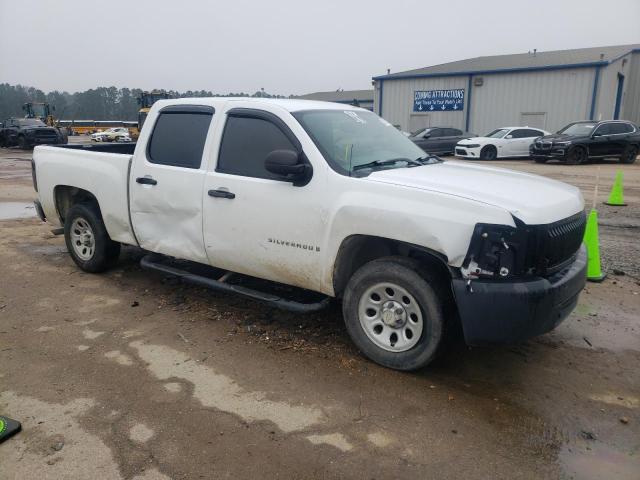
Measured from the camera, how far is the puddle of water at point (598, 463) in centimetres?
271

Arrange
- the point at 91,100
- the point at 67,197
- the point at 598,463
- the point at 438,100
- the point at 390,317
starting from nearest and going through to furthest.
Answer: the point at 598,463, the point at 390,317, the point at 67,197, the point at 438,100, the point at 91,100

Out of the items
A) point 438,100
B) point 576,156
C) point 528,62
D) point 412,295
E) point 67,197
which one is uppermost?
point 528,62

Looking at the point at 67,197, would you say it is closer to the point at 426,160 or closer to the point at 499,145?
the point at 426,160

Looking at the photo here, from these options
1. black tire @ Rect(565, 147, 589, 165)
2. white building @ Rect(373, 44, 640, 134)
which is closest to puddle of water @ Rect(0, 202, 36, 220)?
black tire @ Rect(565, 147, 589, 165)

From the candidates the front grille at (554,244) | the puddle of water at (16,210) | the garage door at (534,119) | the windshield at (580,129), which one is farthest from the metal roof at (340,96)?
the front grille at (554,244)

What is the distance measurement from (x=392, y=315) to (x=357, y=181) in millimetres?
990

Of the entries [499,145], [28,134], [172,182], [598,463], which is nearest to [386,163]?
[172,182]

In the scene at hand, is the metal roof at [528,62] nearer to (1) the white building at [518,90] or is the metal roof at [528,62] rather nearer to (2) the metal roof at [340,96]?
(1) the white building at [518,90]

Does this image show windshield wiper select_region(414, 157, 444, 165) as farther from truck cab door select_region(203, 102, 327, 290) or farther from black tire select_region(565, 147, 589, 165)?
black tire select_region(565, 147, 589, 165)

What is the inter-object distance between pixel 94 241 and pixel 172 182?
170cm

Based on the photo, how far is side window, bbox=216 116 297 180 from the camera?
13.8ft

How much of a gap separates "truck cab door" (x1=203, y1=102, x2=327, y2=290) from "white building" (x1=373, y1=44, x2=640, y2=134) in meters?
25.8

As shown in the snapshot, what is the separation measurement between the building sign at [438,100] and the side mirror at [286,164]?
30.2m

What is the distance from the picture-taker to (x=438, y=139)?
2377cm
